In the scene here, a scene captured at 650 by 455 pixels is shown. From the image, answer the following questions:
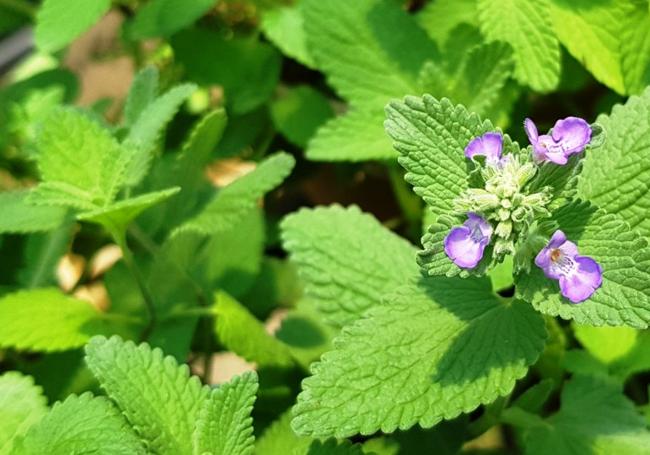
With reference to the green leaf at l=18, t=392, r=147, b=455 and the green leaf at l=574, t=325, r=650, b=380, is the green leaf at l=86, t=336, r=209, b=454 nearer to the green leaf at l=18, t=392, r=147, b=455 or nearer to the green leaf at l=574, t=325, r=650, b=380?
the green leaf at l=18, t=392, r=147, b=455

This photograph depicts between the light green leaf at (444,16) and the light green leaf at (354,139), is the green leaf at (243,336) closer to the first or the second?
the light green leaf at (354,139)

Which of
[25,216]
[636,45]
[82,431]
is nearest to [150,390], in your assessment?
[82,431]

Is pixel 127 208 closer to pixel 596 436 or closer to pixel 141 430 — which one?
pixel 141 430

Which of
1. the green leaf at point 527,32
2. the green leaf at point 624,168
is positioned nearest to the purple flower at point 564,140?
the green leaf at point 624,168

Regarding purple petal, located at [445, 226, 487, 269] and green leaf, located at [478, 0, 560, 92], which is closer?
purple petal, located at [445, 226, 487, 269]

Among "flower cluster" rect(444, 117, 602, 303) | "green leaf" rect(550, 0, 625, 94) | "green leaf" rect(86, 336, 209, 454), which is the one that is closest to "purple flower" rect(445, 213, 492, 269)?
"flower cluster" rect(444, 117, 602, 303)

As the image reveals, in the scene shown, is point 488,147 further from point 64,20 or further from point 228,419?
point 64,20
